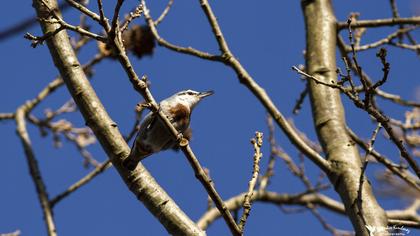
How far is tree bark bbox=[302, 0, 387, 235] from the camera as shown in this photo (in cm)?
329

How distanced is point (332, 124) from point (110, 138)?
1402mm

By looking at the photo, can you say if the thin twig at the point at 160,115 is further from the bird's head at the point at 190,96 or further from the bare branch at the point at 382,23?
the bare branch at the point at 382,23

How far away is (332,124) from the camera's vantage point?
151 inches

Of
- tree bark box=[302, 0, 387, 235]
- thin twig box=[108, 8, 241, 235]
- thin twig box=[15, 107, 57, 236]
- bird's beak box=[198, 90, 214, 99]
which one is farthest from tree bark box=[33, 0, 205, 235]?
bird's beak box=[198, 90, 214, 99]

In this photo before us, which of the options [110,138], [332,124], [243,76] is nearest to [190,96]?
[243,76]

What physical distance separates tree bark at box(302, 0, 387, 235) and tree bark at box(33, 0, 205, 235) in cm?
91

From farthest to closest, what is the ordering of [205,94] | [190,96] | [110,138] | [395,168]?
[205,94] < [190,96] < [395,168] < [110,138]

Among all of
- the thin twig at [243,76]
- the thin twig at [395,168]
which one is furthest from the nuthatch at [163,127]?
the thin twig at [395,168]

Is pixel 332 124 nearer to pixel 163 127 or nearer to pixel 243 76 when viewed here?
pixel 243 76

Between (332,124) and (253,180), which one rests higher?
(332,124)

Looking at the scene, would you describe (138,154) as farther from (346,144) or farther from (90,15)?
(346,144)

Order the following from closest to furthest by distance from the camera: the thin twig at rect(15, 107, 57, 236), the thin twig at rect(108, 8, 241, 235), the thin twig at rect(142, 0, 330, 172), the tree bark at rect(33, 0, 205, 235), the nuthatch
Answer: the thin twig at rect(108, 8, 241, 235) < the tree bark at rect(33, 0, 205, 235) < the thin twig at rect(142, 0, 330, 172) < the nuthatch < the thin twig at rect(15, 107, 57, 236)

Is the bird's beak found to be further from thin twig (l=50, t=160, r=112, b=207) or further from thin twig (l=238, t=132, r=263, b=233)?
thin twig (l=238, t=132, r=263, b=233)

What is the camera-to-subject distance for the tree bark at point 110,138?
3145 millimetres
